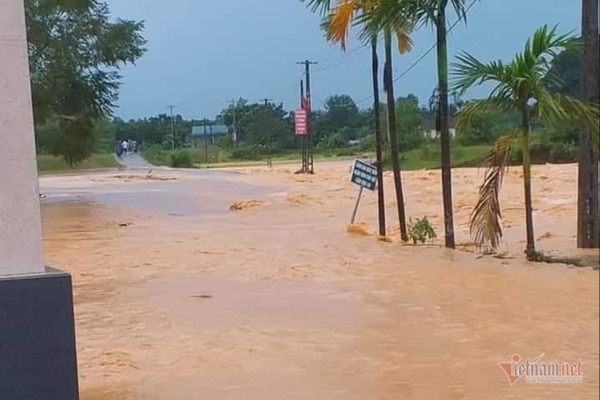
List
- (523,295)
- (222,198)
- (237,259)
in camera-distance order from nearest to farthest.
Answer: (523,295), (237,259), (222,198)

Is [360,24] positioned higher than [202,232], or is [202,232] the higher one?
[360,24]

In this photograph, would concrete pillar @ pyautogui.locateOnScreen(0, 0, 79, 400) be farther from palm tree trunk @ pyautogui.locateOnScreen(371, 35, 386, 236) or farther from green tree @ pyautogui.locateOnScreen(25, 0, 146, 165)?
green tree @ pyautogui.locateOnScreen(25, 0, 146, 165)

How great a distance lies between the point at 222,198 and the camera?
2759 cm

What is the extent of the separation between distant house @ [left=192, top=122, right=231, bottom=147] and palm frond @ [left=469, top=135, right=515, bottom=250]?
Answer: 1749 inches

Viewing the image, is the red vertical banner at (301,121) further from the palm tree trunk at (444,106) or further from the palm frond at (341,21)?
the palm tree trunk at (444,106)

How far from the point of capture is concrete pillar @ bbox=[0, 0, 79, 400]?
12.5ft

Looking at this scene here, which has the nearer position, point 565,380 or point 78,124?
point 565,380

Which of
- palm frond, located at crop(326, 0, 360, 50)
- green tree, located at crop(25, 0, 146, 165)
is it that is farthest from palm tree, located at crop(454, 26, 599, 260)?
green tree, located at crop(25, 0, 146, 165)

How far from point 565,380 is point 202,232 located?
14444 mm

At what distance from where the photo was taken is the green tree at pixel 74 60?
22.7 metres

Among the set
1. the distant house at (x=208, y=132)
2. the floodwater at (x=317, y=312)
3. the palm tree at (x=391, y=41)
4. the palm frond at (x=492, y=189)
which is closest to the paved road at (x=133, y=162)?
the distant house at (x=208, y=132)

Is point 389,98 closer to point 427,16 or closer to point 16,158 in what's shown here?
point 427,16

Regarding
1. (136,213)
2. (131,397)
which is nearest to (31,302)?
(131,397)

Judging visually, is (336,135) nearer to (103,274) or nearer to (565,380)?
(103,274)
